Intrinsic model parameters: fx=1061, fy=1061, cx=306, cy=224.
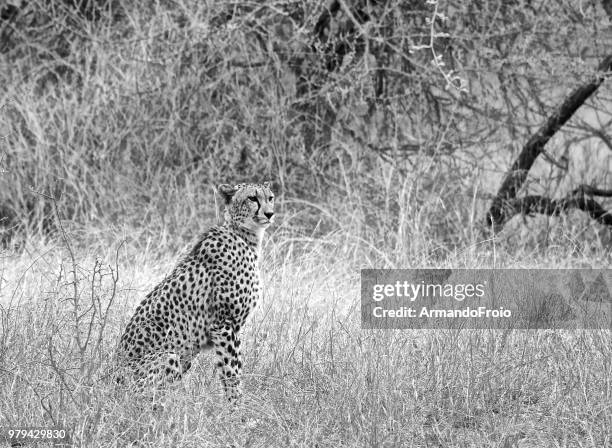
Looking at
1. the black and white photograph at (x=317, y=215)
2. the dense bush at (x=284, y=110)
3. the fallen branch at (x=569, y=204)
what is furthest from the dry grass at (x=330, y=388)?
the fallen branch at (x=569, y=204)

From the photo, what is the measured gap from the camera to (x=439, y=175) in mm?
6438

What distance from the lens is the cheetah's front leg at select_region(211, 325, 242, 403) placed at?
11.2ft

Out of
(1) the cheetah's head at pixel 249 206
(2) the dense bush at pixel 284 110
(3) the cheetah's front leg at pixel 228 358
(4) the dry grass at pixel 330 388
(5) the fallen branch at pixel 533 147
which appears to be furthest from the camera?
(5) the fallen branch at pixel 533 147

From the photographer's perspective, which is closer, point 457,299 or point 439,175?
point 457,299

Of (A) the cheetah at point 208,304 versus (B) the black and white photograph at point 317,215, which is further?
(B) the black and white photograph at point 317,215

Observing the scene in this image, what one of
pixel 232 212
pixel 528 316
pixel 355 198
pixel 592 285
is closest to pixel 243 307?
pixel 232 212

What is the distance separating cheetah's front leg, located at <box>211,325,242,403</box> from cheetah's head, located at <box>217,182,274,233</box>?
0.37 meters

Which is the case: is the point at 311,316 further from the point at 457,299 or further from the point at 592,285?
the point at 592,285

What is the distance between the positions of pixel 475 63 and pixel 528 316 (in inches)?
113

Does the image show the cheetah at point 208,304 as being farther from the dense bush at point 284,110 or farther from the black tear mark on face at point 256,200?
the dense bush at point 284,110

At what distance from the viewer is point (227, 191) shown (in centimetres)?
358

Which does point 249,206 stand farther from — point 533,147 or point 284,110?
point 533,147

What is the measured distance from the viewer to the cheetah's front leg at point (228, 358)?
342 cm

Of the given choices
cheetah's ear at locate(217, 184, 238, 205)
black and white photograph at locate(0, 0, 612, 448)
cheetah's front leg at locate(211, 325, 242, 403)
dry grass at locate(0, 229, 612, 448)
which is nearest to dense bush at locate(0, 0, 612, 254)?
black and white photograph at locate(0, 0, 612, 448)
